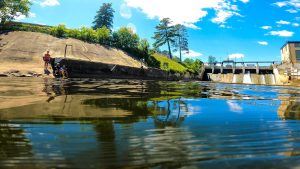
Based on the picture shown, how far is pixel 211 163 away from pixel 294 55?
6578 cm

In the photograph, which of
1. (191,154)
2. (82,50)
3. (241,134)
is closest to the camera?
(191,154)

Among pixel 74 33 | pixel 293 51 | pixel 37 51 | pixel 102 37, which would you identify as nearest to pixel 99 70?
pixel 37 51

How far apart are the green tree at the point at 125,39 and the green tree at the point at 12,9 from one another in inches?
662

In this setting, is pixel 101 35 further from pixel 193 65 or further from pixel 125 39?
pixel 193 65

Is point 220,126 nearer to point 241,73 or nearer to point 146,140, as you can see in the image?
point 146,140

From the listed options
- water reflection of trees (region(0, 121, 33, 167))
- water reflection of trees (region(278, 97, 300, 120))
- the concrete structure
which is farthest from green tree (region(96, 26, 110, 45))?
water reflection of trees (region(0, 121, 33, 167))

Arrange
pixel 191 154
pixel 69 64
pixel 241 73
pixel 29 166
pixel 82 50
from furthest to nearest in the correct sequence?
1. pixel 241 73
2. pixel 82 50
3. pixel 69 64
4. pixel 191 154
5. pixel 29 166

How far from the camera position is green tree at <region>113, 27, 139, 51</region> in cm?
5450

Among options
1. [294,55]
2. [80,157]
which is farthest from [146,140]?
[294,55]

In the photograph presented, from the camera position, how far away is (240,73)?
5694 cm

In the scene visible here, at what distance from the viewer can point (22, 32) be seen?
43375mm

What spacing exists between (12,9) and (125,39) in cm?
2080

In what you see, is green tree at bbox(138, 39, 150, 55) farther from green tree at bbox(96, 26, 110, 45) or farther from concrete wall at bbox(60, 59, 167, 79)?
concrete wall at bbox(60, 59, 167, 79)

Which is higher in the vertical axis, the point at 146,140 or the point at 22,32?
the point at 22,32
